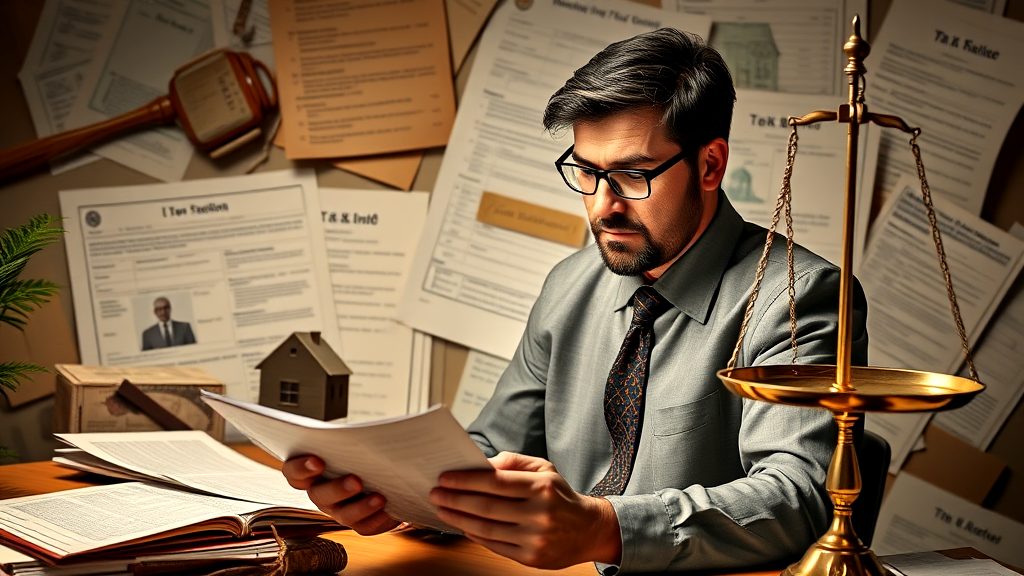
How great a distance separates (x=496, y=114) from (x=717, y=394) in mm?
796

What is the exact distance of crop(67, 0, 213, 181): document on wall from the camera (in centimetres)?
191

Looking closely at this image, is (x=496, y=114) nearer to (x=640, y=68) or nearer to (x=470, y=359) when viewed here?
(x=470, y=359)

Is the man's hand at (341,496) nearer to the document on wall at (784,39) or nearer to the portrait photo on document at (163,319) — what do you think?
the portrait photo on document at (163,319)

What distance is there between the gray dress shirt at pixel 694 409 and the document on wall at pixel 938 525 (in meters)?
0.61

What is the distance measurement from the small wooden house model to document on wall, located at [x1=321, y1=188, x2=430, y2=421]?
196 mm

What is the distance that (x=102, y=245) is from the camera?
1.91 metres

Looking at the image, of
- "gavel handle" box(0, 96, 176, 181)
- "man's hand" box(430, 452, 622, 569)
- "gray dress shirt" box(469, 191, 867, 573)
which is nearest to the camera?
"man's hand" box(430, 452, 622, 569)

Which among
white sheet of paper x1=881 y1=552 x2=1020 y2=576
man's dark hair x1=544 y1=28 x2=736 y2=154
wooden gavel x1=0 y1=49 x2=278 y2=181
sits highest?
wooden gavel x1=0 y1=49 x2=278 y2=181

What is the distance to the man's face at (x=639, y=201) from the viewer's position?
52.4 inches

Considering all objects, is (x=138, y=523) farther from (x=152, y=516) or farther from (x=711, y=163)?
(x=711, y=163)

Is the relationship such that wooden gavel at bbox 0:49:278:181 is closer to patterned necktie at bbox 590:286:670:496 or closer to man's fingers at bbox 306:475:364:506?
patterned necktie at bbox 590:286:670:496

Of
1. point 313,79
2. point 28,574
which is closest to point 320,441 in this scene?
point 28,574

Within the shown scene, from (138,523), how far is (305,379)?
0.64 metres

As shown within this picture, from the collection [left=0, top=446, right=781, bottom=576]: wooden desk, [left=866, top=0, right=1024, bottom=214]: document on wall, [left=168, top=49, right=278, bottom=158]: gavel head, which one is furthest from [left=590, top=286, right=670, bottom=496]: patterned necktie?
[left=168, top=49, right=278, bottom=158]: gavel head
